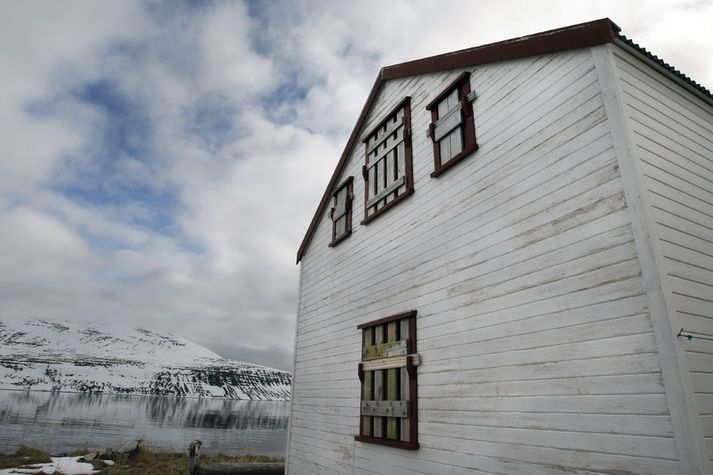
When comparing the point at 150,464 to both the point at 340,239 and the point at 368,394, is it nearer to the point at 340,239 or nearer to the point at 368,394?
the point at 340,239

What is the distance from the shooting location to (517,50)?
6.54 meters

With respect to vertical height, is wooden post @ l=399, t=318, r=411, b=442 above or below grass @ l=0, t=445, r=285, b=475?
above

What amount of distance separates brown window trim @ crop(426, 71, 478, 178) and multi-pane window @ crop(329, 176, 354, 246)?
3279 mm

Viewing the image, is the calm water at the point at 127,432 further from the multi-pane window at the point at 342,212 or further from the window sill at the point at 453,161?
the window sill at the point at 453,161

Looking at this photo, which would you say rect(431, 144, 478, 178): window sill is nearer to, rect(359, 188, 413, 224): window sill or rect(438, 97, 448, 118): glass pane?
rect(359, 188, 413, 224): window sill

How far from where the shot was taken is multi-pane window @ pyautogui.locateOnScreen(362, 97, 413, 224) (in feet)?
28.5

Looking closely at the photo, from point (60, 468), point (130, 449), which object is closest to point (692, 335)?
point (60, 468)

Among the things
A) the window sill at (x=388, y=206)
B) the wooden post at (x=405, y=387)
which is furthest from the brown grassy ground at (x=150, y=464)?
the window sill at (x=388, y=206)

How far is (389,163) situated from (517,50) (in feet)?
11.6

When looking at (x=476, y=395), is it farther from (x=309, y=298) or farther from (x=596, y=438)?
(x=309, y=298)

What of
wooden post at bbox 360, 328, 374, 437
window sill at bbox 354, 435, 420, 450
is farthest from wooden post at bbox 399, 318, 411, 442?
wooden post at bbox 360, 328, 374, 437

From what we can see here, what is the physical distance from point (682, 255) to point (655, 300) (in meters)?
0.81

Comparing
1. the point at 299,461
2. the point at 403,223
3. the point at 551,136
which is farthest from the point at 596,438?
the point at 299,461

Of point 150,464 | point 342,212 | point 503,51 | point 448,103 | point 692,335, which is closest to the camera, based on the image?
point 692,335
